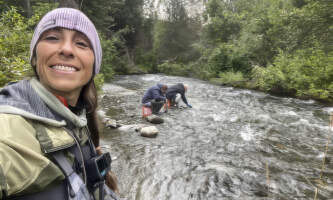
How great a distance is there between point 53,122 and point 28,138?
15 centimetres

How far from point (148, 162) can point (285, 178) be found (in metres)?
2.53

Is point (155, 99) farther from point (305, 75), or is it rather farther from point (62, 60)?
point (305, 75)

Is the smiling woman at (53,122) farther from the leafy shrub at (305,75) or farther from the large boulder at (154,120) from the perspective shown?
the leafy shrub at (305,75)

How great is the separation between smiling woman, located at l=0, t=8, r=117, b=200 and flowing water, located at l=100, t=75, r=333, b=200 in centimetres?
195

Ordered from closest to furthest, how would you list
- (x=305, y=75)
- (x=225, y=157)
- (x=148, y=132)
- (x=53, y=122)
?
1. (x=53, y=122)
2. (x=225, y=157)
3. (x=148, y=132)
4. (x=305, y=75)

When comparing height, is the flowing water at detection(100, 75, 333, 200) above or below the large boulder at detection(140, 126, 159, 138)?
below

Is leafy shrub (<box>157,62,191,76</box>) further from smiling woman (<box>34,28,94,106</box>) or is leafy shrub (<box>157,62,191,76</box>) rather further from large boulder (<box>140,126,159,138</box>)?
smiling woman (<box>34,28,94,106</box>)

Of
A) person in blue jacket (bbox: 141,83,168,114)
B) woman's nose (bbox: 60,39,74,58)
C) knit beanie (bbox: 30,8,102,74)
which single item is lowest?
person in blue jacket (bbox: 141,83,168,114)

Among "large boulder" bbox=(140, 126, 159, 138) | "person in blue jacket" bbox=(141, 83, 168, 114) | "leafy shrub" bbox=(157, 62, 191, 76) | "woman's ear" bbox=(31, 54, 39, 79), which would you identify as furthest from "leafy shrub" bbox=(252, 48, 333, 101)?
"leafy shrub" bbox=(157, 62, 191, 76)

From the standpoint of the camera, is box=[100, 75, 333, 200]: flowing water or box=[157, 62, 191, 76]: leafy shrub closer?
box=[100, 75, 333, 200]: flowing water

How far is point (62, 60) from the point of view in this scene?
3.90 feet

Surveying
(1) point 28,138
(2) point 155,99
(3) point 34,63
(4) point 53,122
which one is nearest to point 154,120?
(2) point 155,99

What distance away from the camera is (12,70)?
9.98 feet

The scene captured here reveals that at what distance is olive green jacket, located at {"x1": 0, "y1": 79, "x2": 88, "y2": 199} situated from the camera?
0.74 m
